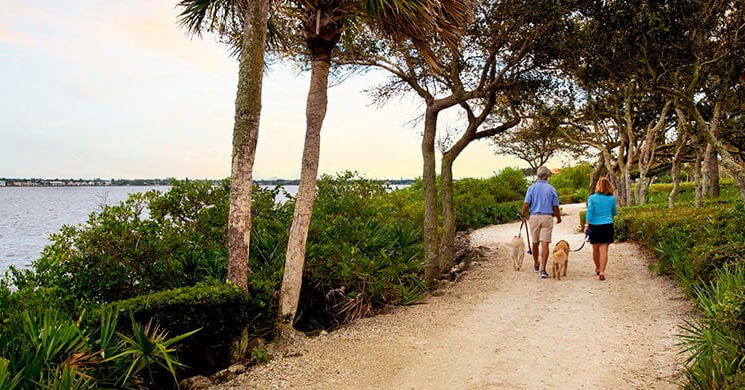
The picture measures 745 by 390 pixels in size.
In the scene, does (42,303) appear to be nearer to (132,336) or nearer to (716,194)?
(132,336)

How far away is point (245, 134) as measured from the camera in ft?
18.1

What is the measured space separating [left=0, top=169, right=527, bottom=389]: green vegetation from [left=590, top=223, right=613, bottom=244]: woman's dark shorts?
9.97 feet

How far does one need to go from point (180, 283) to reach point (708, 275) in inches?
276

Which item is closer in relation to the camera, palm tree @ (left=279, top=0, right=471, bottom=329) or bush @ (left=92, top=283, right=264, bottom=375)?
bush @ (left=92, top=283, right=264, bottom=375)

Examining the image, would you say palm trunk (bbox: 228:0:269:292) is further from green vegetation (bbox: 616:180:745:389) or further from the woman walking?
the woman walking

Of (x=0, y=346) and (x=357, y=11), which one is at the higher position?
(x=357, y=11)

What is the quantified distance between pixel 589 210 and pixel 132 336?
724 cm

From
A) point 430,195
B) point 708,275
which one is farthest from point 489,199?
point 708,275

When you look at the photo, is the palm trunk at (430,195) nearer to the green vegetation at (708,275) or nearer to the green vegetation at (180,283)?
the green vegetation at (180,283)

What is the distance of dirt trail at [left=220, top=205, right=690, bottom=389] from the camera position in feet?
15.6

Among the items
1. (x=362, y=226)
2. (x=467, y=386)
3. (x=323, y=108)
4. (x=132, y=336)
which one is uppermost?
(x=323, y=108)

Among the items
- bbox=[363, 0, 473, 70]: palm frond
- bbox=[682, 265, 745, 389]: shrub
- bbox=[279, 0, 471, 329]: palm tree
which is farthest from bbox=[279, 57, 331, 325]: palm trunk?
bbox=[682, 265, 745, 389]: shrub

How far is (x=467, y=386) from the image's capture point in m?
4.55

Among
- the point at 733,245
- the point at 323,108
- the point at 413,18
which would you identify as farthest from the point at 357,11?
the point at 733,245
